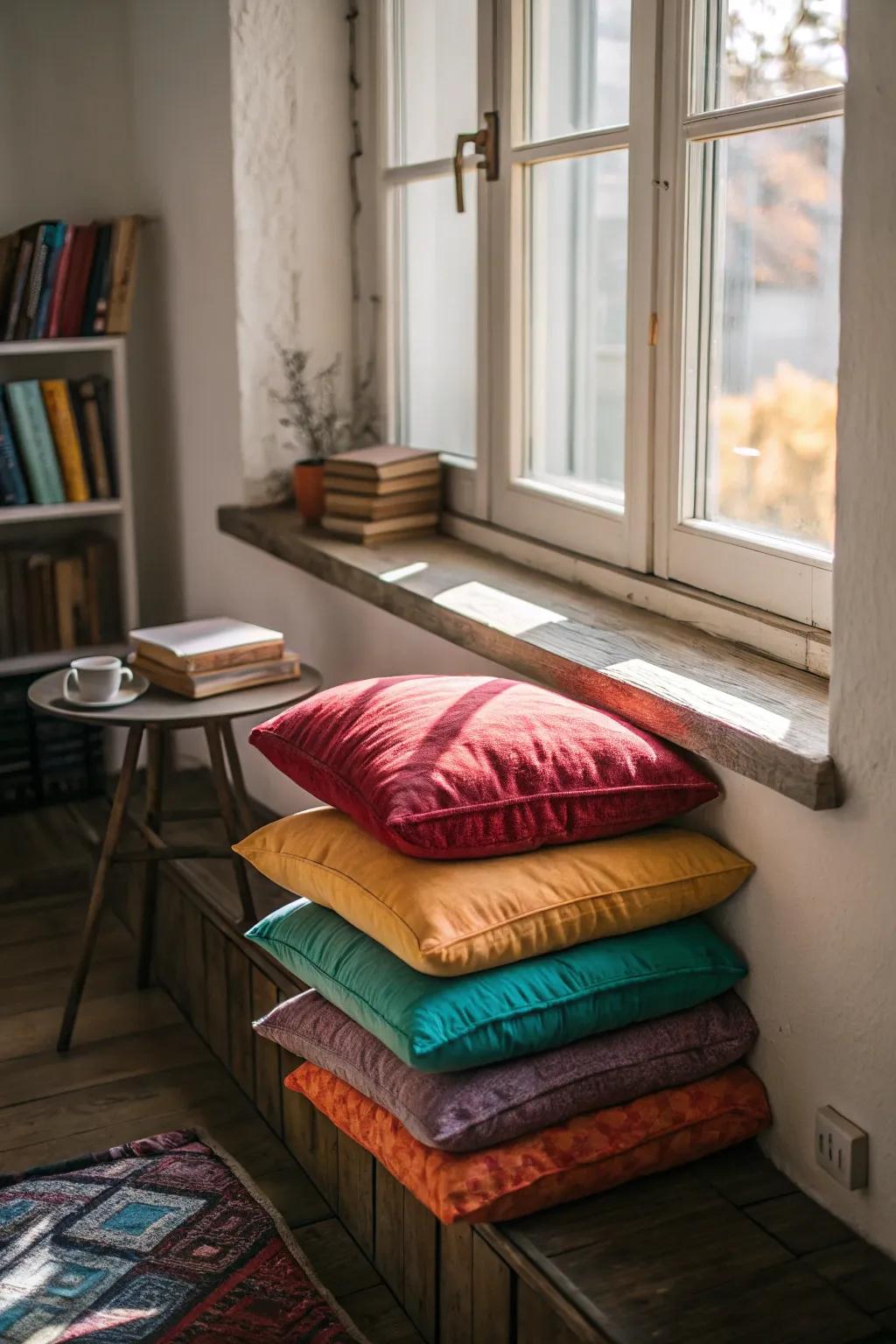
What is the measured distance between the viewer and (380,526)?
3.04m

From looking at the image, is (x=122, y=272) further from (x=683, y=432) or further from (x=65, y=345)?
(x=683, y=432)

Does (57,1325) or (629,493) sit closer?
(57,1325)

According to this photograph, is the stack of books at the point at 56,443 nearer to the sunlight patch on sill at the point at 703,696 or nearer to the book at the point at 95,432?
the book at the point at 95,432

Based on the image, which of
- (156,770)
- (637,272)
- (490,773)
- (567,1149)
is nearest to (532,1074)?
(567,1149)

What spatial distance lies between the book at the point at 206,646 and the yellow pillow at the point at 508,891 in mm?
729

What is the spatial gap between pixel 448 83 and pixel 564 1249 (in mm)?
2190

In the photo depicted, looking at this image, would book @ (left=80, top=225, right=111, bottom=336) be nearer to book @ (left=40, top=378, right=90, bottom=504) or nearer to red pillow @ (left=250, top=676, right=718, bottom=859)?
book @ (left=40, top=378, right=90, bottom=504)

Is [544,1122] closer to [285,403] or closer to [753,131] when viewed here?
[753,131]

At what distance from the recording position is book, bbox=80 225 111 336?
11.6 feet

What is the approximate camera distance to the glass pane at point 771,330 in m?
2.04

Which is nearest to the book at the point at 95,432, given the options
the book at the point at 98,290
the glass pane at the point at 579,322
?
the book at the point at 98,290

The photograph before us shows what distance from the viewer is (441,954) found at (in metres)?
1.80

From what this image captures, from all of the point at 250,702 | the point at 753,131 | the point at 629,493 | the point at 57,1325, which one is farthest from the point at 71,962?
the point at 753,131

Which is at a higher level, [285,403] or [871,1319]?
[285,403]
